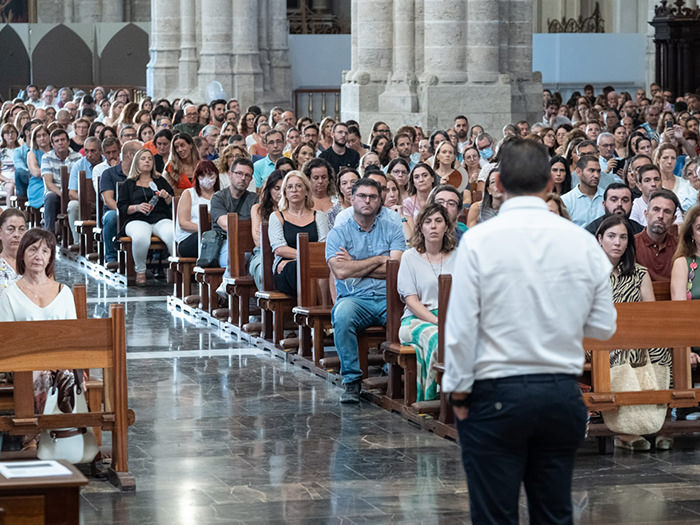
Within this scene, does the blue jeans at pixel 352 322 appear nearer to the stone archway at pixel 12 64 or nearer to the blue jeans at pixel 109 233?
the blue jeans at pixel 109 233

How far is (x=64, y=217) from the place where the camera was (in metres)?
17.8

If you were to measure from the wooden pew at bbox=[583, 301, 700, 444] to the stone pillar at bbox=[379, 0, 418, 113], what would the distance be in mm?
14280

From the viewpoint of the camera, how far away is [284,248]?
11375mm

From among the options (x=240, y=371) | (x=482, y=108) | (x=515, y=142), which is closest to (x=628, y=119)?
(x=482, y=108)

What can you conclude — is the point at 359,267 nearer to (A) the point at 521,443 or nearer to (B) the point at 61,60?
(A) the point at 521,443

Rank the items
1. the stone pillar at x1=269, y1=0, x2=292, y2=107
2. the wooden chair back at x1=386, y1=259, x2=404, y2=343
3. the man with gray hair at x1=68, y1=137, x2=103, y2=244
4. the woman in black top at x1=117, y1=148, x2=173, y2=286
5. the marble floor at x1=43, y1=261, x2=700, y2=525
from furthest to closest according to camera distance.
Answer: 1. the stone pillar at x1=269, y1=0, x2=292, y2=107
2. the man with gray hair at x1=68, y1=137, x2=103, y2=244
3. the woman in black top at x1=117, y1=148, x2=173, y2=286
4. the wooden chair back at x1=386, y1=259, x2=404, y2=343
5. the marble floor at x1=43, y1=261, x2=700, y2=525

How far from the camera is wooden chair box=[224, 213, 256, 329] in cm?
1218

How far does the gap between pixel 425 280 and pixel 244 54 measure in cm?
2250

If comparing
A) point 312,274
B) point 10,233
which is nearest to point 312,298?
point 312,274

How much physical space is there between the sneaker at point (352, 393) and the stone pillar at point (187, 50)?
908 inches

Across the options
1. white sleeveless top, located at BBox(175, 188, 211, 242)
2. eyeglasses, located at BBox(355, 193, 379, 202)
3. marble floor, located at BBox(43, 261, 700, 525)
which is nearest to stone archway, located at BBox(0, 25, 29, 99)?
white sleeveless top, located at BBox(175, 188, 211, 242)

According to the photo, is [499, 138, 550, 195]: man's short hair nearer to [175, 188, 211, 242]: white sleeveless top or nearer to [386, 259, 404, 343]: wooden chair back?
[386, 259, 404, 343]: wooden chair back

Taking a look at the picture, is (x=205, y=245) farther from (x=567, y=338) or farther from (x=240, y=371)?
(x=567, y=338)

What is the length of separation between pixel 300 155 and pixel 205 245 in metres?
2.07
